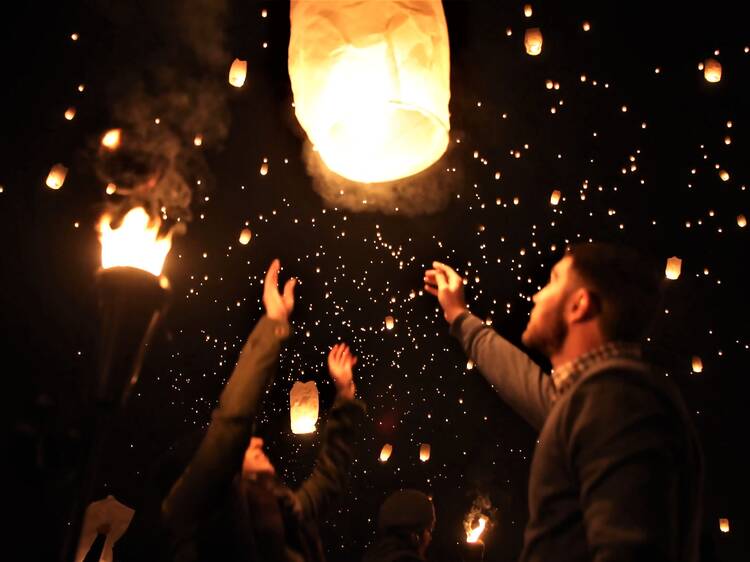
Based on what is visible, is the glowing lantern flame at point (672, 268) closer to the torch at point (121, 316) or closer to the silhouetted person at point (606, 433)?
the silhouetted person at point (606, 433)

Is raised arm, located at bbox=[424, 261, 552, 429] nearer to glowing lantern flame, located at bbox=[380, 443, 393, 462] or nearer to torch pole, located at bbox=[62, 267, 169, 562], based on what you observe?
torch pole, located at bbox=[62, 267, 169, 562]

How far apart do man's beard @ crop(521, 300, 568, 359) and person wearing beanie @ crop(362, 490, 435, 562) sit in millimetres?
1979

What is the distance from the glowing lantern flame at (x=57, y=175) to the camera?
7191mm

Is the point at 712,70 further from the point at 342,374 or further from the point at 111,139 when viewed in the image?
the point at 111,139

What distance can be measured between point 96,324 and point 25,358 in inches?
308

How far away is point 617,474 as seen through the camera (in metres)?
1.56

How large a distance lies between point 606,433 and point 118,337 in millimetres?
1293

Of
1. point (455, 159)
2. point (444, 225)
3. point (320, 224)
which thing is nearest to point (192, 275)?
point (320, 224)

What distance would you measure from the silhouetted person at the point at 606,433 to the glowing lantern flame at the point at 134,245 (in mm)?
1243

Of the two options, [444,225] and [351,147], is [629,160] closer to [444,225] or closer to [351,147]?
[444,225]

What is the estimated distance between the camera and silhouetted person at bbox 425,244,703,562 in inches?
59.7

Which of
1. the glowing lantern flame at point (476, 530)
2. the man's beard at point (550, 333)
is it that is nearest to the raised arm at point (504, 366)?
the man's beard at point (550, 333)

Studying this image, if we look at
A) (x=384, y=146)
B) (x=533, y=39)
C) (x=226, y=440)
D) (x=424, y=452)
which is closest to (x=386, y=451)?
(x=424, y=452)

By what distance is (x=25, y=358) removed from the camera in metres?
8.62
